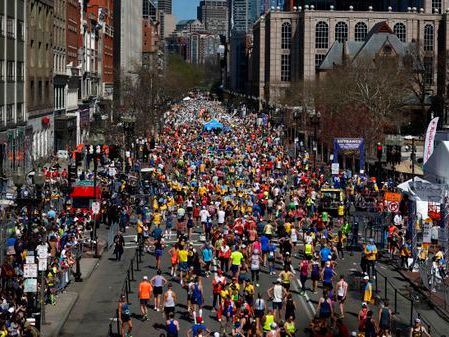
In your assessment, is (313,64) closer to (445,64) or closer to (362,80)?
(445,64)

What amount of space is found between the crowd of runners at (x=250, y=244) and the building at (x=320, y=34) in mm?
79736

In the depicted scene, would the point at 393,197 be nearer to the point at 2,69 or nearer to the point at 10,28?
the point at 2,69

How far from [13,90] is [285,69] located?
113 m

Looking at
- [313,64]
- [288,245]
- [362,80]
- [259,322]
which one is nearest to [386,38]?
[313,64]

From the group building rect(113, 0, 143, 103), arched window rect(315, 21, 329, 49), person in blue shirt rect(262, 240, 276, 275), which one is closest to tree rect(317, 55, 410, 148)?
building rect(113, 0, 143, 103)

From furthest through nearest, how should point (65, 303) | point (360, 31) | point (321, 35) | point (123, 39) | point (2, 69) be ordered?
1. point (360, 31)
2. point (321, 35)
3. point (123, 39)
4. point (2, 69)
5. point (65, 303)

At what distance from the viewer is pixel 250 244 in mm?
33969

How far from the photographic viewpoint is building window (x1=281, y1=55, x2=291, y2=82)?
168 meters

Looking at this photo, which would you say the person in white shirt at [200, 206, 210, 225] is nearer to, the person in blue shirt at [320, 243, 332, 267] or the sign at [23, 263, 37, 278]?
the person in blue shirt at [320, 243, 332, 267]

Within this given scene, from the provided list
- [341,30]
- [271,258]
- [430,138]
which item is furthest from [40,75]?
[341,30]

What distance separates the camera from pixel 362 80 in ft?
299

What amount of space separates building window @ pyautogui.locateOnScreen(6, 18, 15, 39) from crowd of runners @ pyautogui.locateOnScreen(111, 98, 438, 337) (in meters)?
11.9

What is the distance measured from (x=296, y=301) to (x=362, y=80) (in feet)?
211

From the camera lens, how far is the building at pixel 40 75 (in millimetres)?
65375
